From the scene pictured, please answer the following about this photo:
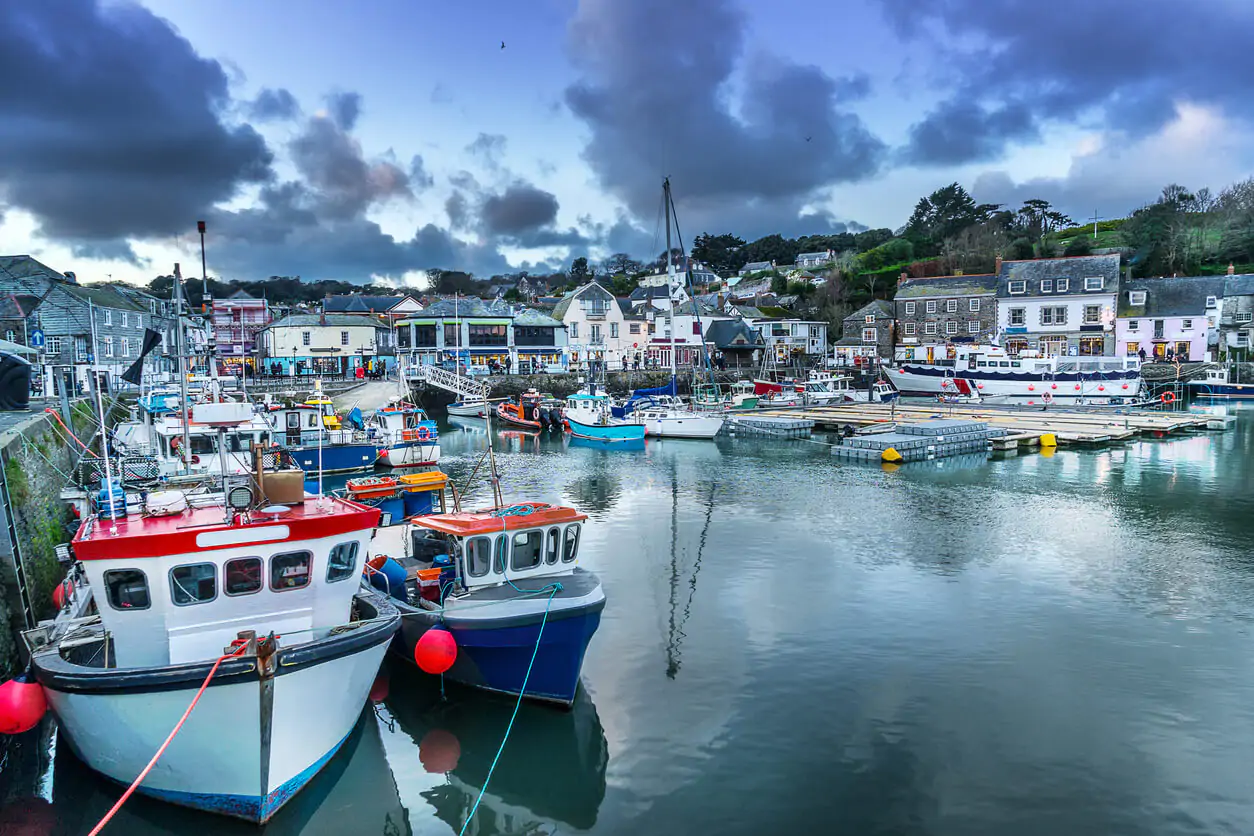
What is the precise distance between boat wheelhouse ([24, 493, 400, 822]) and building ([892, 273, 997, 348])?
7114cm

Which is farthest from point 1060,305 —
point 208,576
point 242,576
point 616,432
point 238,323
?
point 238,323

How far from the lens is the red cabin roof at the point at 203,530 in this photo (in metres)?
9.23

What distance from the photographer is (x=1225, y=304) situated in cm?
7000

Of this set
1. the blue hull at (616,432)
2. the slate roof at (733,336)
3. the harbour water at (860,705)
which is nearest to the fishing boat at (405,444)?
the blue hull at (616,432)

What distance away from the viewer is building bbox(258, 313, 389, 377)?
2788 inches

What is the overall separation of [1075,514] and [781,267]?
102322 mm

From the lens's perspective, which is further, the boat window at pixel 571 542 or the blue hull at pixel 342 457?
the blue hull at pixel 342 457

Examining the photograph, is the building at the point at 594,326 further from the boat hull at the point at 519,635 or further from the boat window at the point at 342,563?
the boat window at the point at 342,563

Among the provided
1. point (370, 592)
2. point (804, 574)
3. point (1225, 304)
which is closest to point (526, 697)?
point (370, 592)

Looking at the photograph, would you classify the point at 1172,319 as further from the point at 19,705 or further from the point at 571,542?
the point at 19,705

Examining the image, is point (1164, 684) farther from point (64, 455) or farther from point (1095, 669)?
point (64, 455)

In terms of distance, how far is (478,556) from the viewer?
12.7 metres

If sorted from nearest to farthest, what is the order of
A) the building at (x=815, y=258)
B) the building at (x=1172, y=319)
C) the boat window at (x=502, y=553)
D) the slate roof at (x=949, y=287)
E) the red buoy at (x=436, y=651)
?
the red buoy at (x=436, y=651), the boat window at (x=502, y=553), the building at (x=1172, y=319), the slate roof at (x=949, y=287), the building at (x=815, y=258)

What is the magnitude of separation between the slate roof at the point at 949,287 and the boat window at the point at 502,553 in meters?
71.7
